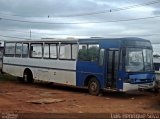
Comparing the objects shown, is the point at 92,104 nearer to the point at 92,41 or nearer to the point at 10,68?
the point at 92,41

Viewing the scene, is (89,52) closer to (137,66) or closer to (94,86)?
(94,86)

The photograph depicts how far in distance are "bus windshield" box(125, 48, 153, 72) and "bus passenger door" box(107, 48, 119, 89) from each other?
574 mm

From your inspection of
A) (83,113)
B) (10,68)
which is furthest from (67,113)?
(10,68)

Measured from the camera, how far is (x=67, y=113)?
50.9 ft

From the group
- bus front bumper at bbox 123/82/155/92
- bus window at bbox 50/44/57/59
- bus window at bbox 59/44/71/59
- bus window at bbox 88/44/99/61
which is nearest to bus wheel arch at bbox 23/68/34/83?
bus window at bbox 50/44/57/59

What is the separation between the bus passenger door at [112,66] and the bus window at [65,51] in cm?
346

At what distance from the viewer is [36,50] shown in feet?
92.1

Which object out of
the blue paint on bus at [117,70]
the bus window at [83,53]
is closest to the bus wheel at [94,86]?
the blue paint on bus at [117,70]

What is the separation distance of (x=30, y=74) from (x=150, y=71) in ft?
31.7

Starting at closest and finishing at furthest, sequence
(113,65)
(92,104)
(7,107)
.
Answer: (7,107) < (92,104) < (113,65)

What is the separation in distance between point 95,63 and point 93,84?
42.1 inches

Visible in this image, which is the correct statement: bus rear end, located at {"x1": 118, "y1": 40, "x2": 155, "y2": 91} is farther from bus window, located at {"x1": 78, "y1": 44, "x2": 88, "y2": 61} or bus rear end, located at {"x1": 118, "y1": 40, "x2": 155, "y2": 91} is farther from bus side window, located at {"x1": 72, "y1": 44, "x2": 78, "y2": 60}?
bus side window, located at {"x1": 72, "y1": 44, "x2": 78, "y2": 60}

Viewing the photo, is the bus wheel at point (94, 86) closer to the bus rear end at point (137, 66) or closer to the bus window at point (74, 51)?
the bus rear end at point (137, 66)

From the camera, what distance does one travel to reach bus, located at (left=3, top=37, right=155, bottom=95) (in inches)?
832
